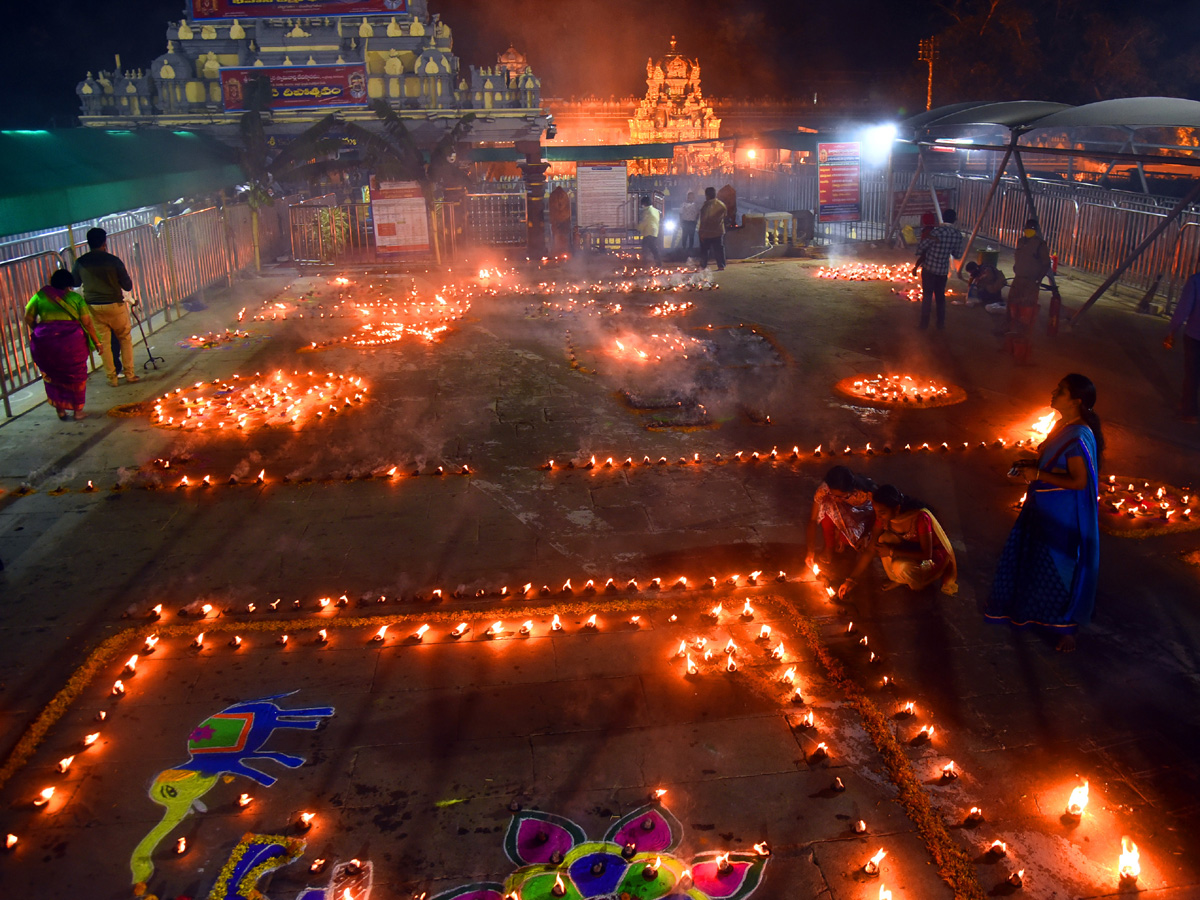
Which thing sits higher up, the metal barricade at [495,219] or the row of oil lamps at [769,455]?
the metal barricade at [495,219]

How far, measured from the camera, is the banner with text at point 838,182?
2117 centimetres

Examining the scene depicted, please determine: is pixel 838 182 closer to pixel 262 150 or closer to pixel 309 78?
pixel 309 78

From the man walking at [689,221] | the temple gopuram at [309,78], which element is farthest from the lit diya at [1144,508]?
the temple gopuram at [309,78]

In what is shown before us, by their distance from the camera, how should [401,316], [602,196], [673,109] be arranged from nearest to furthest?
[401,316] → [602,196] → [673,109]

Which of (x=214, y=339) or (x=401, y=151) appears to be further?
(x=401, y=151)

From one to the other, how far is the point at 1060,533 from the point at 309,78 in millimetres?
22128

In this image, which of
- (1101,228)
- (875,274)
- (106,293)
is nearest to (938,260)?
(875,274)

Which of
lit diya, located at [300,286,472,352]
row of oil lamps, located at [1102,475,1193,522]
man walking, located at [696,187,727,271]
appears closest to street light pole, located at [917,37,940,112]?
man walking, located at [696,187,727,271]

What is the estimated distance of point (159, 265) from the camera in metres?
15.9

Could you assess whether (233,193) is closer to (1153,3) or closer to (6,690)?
(6,690)

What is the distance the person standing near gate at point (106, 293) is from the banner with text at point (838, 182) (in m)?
16.1

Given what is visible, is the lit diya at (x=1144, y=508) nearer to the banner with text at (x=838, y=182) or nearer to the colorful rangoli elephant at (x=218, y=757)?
the colorful rangoli elephant at (x=218, y=757)

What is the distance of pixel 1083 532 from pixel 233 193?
76.1 ft

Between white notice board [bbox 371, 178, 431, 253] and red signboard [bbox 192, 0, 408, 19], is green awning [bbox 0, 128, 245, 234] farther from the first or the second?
red signboard [bbox 192, 0, 408, 19]
